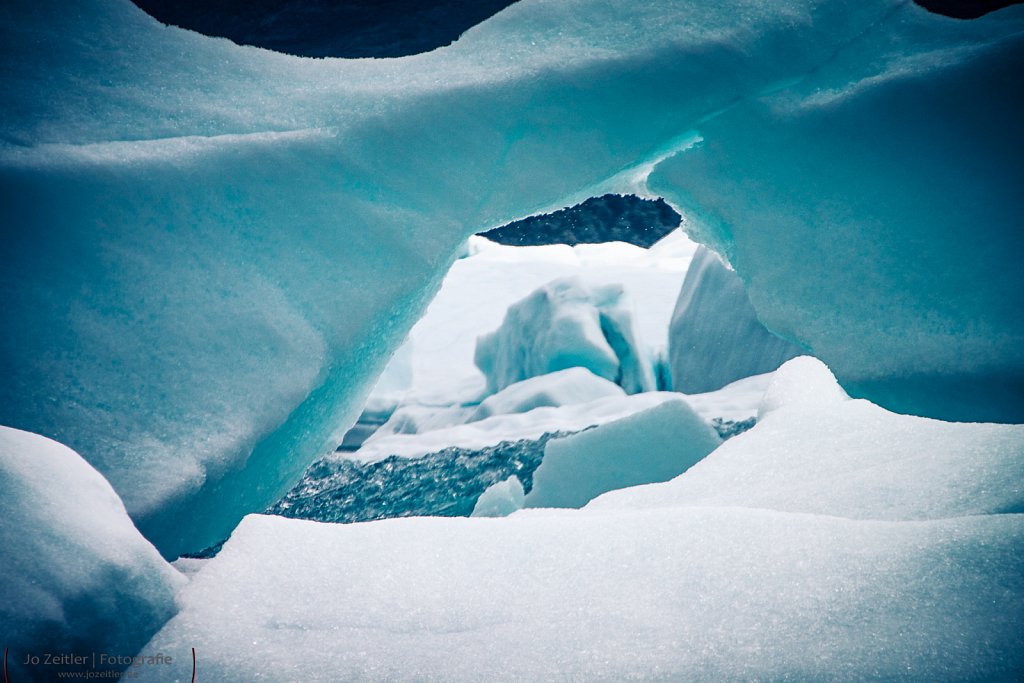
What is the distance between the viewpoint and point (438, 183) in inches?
70.4

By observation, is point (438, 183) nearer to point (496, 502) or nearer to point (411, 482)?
point (496, 502)

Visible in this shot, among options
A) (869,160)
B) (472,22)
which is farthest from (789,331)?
(472,22)

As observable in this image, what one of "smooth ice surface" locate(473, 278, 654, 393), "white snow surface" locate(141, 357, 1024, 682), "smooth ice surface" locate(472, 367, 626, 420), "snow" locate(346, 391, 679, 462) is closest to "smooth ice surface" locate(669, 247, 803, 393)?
"smooth ice surface" locate(473, 278, 654, 393)

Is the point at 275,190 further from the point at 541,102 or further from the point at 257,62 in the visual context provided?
the point at 541,102

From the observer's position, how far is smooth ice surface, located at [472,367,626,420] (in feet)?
22.8

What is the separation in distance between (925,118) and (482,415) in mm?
6090

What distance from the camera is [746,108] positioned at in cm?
188

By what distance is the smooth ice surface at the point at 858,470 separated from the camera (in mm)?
1411

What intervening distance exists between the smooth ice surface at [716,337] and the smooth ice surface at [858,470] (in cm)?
440

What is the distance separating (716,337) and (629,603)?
684 cm

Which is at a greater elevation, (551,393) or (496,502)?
(496,502)

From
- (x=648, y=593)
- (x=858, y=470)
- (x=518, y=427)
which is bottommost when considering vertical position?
(x=518, y=427)

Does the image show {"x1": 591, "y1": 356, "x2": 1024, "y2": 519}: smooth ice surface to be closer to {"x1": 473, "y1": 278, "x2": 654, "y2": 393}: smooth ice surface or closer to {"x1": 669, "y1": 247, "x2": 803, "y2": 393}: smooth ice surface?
{"x1": 669, "y1": 247, "x2": 803, "y2": 393}: smooth ice surface

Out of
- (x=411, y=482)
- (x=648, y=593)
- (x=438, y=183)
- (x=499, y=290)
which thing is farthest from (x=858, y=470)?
(x=499, y=290)
